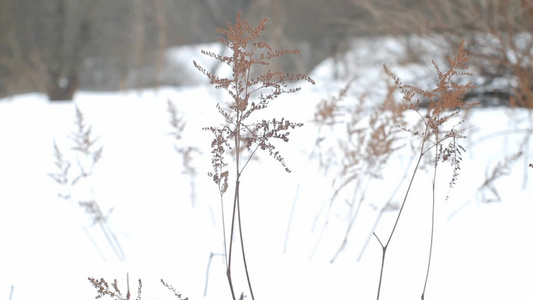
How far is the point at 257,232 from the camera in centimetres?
180

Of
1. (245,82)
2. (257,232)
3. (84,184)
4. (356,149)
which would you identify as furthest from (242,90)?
(84,184)

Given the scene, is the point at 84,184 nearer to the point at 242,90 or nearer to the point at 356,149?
the point at 356,149

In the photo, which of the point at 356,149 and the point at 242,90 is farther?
the point at 356,149

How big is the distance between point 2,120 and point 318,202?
258 cm

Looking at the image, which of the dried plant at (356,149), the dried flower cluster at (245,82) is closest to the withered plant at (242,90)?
the dried flower cluster at (245,82)

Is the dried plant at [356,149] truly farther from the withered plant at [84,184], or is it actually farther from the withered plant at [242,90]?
the withered plant at [84,184]

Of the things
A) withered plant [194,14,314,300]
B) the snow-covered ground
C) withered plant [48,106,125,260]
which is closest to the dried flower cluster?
withered plant [194,14,314,300]

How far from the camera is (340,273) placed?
148 centimetres

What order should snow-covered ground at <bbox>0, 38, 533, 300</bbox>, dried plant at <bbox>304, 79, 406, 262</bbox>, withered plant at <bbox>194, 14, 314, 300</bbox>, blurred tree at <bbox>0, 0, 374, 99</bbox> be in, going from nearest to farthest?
withered plant at <bbox>194, 14, 314, 300</bbox> → snow-covered ground at <bbox>0, 38, 533, 300</bbox> → dried plant at <bbox>304, 79, 406, 262</bbox> → blurred tree at <bbox>0, 0, 374, 99</bbox>

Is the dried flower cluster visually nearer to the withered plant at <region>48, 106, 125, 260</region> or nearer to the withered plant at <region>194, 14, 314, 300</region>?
the withered plant at <region>194, 14, 314, 300</region>

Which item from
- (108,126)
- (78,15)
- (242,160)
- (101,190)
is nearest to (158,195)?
(101,190)

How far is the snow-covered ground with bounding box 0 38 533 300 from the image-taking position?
1429 mm

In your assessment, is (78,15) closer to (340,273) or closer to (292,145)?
(292,145)

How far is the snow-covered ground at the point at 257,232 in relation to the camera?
143 cm
